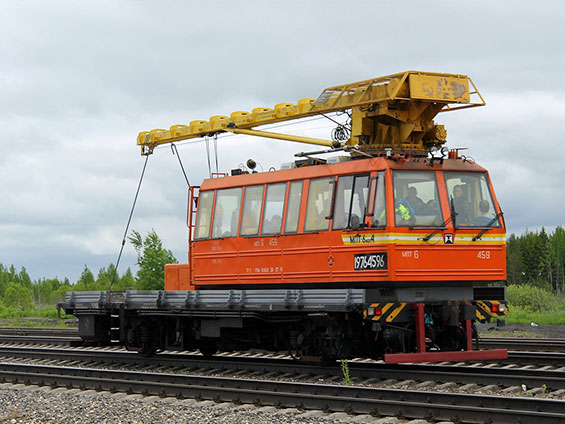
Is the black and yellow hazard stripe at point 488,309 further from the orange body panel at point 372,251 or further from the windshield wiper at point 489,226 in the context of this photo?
the windshield wiper at point 489,226

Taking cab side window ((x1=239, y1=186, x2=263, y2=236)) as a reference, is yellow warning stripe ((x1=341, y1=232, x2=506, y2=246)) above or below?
below

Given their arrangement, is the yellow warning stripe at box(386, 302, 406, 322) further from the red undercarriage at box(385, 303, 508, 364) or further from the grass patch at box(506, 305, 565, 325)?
the grass patch at box(506, 305, 565, 325)

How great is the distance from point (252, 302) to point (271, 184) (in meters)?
2.35

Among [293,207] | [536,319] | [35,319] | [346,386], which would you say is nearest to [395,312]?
[346,386]

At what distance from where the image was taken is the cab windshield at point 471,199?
14.2 m

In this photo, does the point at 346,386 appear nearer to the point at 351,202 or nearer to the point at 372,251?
the point at 372,251

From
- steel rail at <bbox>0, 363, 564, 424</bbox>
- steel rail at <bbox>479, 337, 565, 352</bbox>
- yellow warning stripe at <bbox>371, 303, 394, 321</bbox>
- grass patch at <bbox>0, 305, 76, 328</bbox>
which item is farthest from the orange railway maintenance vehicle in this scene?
grass patch at <bbox>0, 305, 76, 328</bbox>

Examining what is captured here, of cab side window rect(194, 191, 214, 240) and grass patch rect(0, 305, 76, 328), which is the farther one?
grass patch rect(0, 305, 76, 328)

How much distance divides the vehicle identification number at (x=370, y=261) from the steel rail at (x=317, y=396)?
7.77ft

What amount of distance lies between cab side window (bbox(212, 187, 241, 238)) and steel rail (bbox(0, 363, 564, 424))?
138 inches

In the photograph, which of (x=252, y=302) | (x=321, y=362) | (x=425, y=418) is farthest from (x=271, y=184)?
(x=425, y=418)

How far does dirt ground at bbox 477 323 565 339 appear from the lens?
2247cm

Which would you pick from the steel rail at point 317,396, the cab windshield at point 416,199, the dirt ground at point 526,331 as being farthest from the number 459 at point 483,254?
the dirt ground at point 526,331

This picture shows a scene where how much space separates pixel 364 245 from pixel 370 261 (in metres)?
0.30
